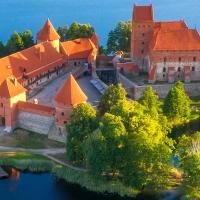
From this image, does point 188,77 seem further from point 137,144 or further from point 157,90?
point 137,144

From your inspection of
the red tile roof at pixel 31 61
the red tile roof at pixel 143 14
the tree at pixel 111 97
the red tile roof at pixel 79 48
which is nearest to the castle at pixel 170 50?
the red tile roof at pixel 143 14


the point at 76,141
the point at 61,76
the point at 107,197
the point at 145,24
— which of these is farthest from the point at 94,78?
the point at 107,197

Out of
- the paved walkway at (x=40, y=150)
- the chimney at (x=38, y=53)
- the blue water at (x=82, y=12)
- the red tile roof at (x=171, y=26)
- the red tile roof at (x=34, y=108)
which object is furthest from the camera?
the blue water at (x=82, y=12)

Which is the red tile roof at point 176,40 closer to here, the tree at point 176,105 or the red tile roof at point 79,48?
the tree at point 176,105

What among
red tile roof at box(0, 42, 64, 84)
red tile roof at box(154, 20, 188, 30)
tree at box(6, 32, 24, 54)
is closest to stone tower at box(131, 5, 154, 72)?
red tile roof at box(154, 20, 188, 30)

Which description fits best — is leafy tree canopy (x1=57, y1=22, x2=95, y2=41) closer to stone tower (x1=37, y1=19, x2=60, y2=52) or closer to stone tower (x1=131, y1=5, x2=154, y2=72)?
stone tower (x1=37, y1=19, x2=60, y2=52)

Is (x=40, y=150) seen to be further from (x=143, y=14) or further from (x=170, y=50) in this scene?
(x=143, y=14)
